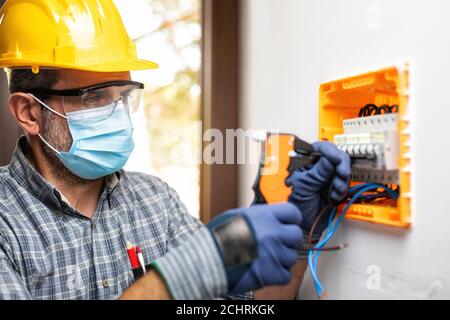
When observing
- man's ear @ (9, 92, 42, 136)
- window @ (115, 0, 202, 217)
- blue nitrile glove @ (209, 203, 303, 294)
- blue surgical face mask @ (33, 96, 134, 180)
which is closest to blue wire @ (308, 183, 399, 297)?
blue nitrile glove @ (209, 203, 303, 294)

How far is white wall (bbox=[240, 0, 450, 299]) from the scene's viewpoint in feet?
2.01

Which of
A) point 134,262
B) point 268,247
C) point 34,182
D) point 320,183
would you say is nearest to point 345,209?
point 320,183

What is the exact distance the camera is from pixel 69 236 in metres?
0.94

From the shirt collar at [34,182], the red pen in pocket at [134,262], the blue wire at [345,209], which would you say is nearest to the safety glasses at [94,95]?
the shirt collar at [34,182]

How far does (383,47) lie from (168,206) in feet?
2.51

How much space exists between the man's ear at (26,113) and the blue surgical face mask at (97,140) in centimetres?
4

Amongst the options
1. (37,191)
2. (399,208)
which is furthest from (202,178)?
(399,208)

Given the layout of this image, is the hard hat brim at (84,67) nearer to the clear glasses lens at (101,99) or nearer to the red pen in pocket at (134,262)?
the clear glasses lens at (101,99)

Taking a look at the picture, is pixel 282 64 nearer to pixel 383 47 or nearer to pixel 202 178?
pixel 383 47

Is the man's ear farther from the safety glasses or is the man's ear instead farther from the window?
the window

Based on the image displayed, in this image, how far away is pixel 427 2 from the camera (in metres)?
0.63

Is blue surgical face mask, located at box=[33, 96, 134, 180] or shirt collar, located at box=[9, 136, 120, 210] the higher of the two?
blue surgical face mask, located at box=[33, 96, 134, 180]

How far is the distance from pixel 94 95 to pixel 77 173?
222 mm

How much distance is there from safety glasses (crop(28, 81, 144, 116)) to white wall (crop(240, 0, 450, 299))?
43cm
